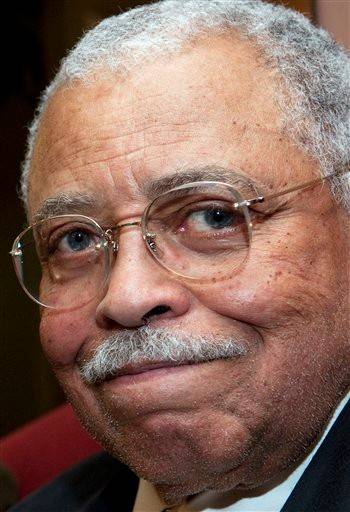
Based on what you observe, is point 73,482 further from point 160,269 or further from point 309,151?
point 309,151

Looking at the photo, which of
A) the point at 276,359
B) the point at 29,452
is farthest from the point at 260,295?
the point at 29,452

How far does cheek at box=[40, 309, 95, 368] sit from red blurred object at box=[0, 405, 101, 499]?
93 centimetres

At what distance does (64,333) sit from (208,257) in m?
0.33

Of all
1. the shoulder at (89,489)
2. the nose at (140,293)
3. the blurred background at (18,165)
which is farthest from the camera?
the blurred background at (18,165)

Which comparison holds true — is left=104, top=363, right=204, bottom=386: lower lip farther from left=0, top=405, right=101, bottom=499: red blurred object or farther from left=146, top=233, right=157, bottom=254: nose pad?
left=0, top=405, right=101, bottom=499: red blurred object

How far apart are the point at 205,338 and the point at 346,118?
1.74 ft

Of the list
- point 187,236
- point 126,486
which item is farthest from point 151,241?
point 126,486

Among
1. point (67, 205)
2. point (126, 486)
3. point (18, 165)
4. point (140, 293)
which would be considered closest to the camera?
point (140, 293)

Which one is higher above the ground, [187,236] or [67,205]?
[67,205]

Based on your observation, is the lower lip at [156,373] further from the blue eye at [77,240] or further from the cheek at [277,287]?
the blue eye at [77,240]

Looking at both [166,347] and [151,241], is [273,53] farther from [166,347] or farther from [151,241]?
[166,347]

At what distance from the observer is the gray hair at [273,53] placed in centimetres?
137

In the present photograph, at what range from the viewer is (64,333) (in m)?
1.42

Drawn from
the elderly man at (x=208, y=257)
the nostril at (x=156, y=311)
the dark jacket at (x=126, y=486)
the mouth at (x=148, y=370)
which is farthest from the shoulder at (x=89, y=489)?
the nostril at (x=156, y=311)
